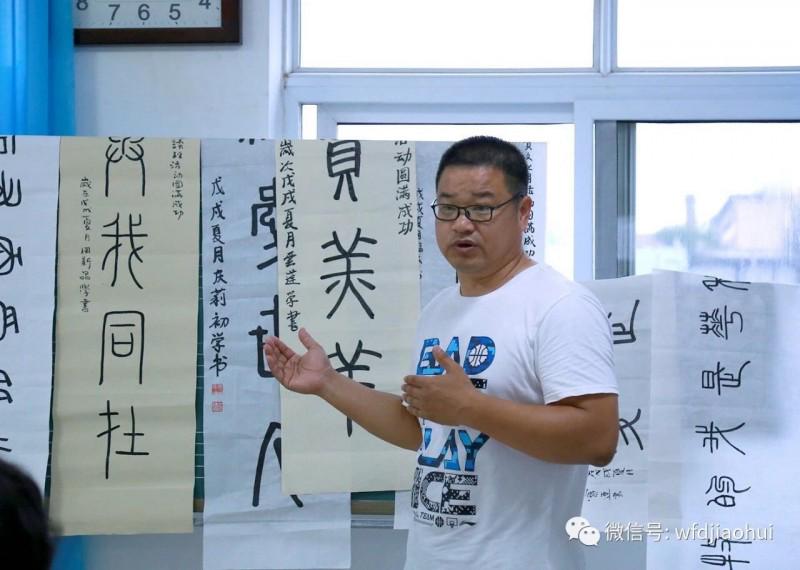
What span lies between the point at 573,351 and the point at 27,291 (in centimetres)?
148

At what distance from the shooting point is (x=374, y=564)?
2.44 metres

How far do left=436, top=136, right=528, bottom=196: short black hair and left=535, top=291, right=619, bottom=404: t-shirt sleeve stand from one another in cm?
21

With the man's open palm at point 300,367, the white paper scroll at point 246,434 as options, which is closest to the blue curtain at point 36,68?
the white paper scroll at point 246,434

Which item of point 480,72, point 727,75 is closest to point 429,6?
point 480,72

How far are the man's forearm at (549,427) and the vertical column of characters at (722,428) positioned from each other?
105cm

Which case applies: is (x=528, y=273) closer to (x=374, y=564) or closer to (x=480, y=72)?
(x=374, y=564)

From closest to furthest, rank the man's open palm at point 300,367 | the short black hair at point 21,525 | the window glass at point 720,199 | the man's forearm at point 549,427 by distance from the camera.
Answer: the short black hair at point 21,525 < the man's forearm at point 549,427 < the man's open palm at point 300,367 < the window glass at point 720,199

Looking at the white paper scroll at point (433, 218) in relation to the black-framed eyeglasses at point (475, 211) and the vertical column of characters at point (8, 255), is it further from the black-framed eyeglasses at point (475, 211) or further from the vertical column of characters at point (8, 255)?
the vertical column of characters at point (8, 255)

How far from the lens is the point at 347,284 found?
7.61 feet

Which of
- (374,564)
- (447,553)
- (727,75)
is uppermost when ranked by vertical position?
(727,75)

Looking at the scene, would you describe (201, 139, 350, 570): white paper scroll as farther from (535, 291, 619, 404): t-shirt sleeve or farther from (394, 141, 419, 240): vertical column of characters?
(535, 291, 619, 404): t-shirt sleeve

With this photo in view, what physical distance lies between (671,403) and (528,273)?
0.99 m

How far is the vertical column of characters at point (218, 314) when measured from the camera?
7.61 ft

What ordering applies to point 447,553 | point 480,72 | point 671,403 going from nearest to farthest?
1. point 447,553
2. point 671,403
3. point 480,72
